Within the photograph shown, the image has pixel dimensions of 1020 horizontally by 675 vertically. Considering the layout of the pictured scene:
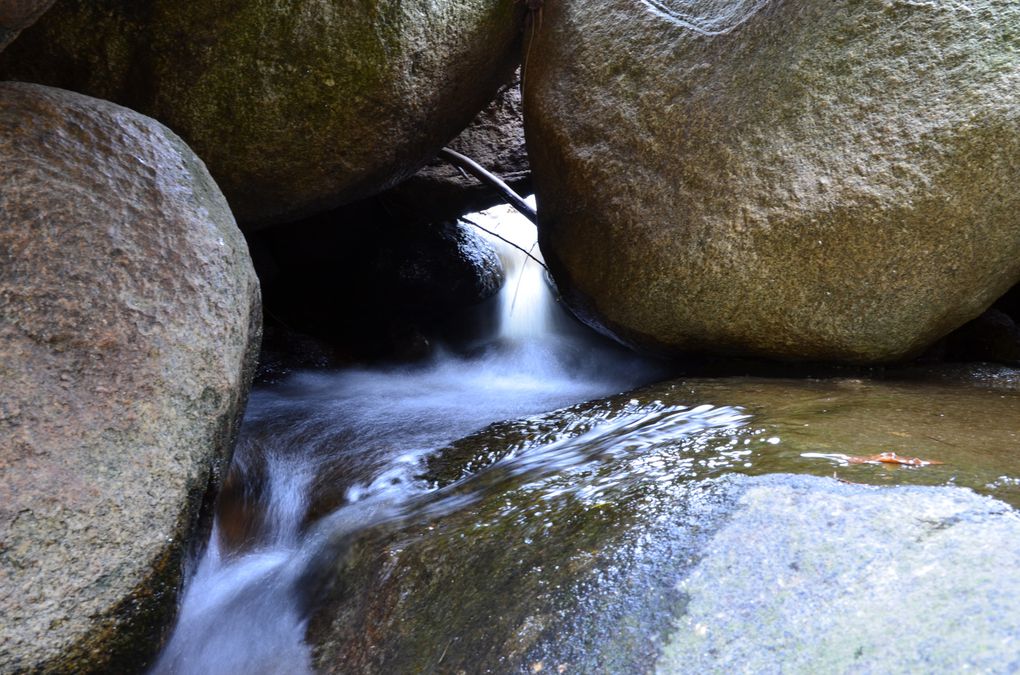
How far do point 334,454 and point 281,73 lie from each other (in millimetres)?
1699

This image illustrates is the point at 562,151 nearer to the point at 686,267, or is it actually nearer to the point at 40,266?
the point at 686,267

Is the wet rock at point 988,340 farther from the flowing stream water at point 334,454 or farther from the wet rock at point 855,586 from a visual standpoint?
the wet rock at point 855,586

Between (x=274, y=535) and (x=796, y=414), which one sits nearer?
(x=796, y=414)

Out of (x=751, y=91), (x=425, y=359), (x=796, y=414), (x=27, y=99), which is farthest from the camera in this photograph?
(x=425, y=359)

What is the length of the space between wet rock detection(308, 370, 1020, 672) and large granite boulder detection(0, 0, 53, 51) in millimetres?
1707

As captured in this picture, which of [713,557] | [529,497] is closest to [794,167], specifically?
[529,497]

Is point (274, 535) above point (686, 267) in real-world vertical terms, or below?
below

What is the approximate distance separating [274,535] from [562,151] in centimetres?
221

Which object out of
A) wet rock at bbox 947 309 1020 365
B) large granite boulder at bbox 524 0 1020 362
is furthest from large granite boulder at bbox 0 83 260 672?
wet rock at bbox 947 309 1020 365

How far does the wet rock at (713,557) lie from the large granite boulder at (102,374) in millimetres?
530

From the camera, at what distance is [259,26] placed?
3.55m

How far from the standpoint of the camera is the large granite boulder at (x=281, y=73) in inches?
138

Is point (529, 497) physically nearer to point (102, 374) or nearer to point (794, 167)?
point (102, 374)

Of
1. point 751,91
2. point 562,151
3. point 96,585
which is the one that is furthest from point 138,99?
point 751,91
